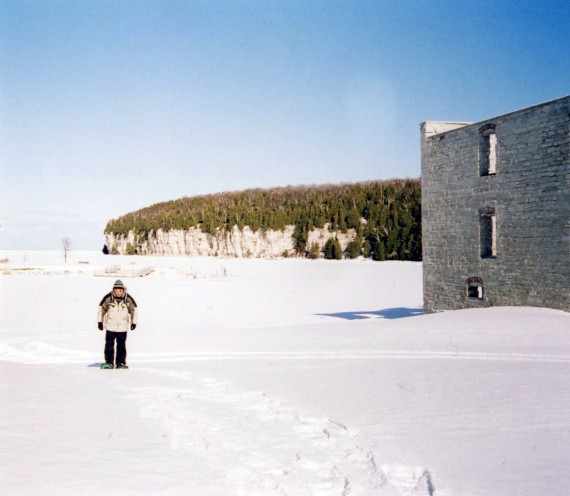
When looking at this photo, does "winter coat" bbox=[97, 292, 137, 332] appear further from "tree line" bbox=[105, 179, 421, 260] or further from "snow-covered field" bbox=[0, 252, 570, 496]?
"tree line" bbox=[105, 179, 421, 260]

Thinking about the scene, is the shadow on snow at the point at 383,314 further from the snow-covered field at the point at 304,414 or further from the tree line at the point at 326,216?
the tree line at the point at 326,216

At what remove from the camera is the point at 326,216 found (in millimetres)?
73688

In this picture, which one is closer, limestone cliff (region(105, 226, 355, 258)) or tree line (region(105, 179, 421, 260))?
tree line (region(105, 179, 421, 260))

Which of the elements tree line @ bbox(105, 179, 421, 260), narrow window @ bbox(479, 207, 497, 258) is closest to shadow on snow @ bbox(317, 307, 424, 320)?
narrow window @ bbox(479, 207, 497, 258)

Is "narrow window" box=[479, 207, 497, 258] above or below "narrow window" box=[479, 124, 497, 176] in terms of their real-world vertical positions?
below

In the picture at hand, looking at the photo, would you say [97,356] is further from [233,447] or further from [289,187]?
[289,187]

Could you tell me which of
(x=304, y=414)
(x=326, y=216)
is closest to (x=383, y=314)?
(x=304, y=414)

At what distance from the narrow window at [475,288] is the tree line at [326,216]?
40.2m

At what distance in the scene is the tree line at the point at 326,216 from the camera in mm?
64375

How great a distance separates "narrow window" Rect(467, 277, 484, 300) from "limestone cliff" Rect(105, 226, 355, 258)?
4994 centimetres

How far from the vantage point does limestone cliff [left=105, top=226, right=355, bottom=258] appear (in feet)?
240

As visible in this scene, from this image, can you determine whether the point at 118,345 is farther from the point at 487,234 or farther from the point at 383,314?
the point at 383,314

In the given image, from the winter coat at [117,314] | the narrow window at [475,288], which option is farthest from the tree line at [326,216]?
the winter coat at [117,314]

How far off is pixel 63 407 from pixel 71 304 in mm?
24056
